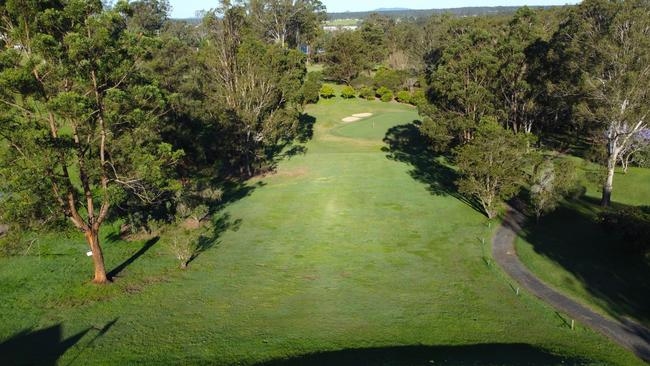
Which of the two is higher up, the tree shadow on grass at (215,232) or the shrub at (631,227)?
the shrub at (631,227)

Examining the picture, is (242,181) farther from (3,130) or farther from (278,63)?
(3,130)

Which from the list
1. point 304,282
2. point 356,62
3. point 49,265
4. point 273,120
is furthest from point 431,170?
point 356,62

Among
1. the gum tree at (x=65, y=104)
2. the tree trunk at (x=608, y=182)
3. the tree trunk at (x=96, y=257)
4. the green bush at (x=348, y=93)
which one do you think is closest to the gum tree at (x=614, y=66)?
the tree trunk at (x=608, y=182)

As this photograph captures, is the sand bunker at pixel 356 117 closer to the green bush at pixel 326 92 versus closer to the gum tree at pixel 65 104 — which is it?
the green bush at pixel 326 92

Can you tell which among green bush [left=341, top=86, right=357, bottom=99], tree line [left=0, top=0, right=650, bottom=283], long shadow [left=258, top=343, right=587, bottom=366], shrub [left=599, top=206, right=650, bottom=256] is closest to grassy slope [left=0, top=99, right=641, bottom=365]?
long shadow [left=258, top=343, right=587, bottom=366]

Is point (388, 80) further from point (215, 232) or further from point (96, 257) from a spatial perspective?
point (96, 257)

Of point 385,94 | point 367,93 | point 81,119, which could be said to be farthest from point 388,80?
point 81,119

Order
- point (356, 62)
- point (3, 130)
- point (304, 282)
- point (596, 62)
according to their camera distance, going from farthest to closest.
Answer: point (356, 62)
point (596, 62)
point (304, 282)
point (3, 130)

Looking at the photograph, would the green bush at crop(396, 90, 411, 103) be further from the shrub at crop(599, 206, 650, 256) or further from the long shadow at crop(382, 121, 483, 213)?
the shrub at crop(599, 206, 650, 256)
